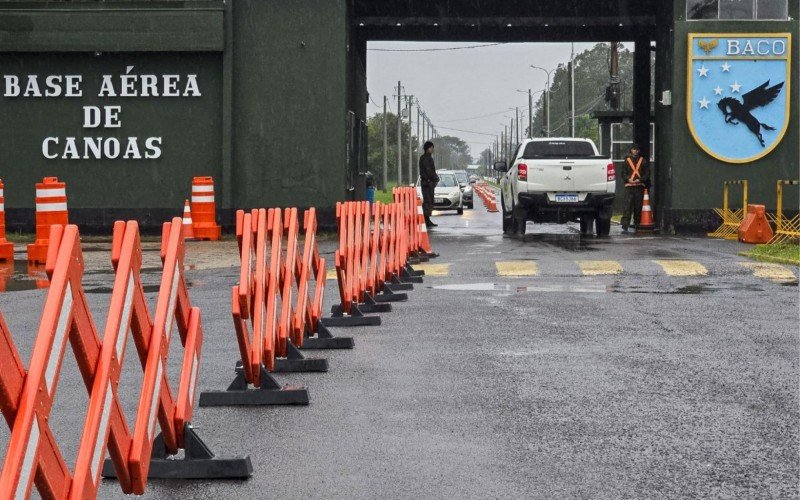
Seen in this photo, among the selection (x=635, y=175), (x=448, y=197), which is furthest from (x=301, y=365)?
(x=448, y=197)

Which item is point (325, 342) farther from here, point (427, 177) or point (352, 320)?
point (427, 177)

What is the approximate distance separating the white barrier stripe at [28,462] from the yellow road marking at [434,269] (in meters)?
13.3

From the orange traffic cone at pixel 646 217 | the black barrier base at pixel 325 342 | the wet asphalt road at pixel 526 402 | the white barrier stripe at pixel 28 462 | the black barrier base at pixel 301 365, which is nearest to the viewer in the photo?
the white barrier stripe at pixel 28 462

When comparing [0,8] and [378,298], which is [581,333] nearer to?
[378,298]

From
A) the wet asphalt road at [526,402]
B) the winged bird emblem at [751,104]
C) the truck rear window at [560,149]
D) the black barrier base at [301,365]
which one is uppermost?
the winged bird emblem at [751,104]

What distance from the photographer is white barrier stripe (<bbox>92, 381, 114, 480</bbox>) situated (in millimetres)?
4332

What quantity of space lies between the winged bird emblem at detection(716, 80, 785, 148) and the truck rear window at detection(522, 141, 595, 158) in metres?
2.74

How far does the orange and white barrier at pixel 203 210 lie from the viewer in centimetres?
2442

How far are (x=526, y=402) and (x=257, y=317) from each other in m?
1.60

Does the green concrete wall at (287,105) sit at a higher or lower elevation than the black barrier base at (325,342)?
higher

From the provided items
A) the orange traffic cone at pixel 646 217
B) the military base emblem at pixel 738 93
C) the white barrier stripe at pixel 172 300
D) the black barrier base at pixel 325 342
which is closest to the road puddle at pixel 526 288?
the black barrier base at pixel 325 342

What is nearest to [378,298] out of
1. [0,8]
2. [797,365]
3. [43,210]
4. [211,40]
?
[797,365]

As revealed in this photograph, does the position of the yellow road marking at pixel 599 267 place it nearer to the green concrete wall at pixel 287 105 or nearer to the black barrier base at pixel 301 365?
the black barrier base at pixel 301 365

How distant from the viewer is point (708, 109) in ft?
87.1
